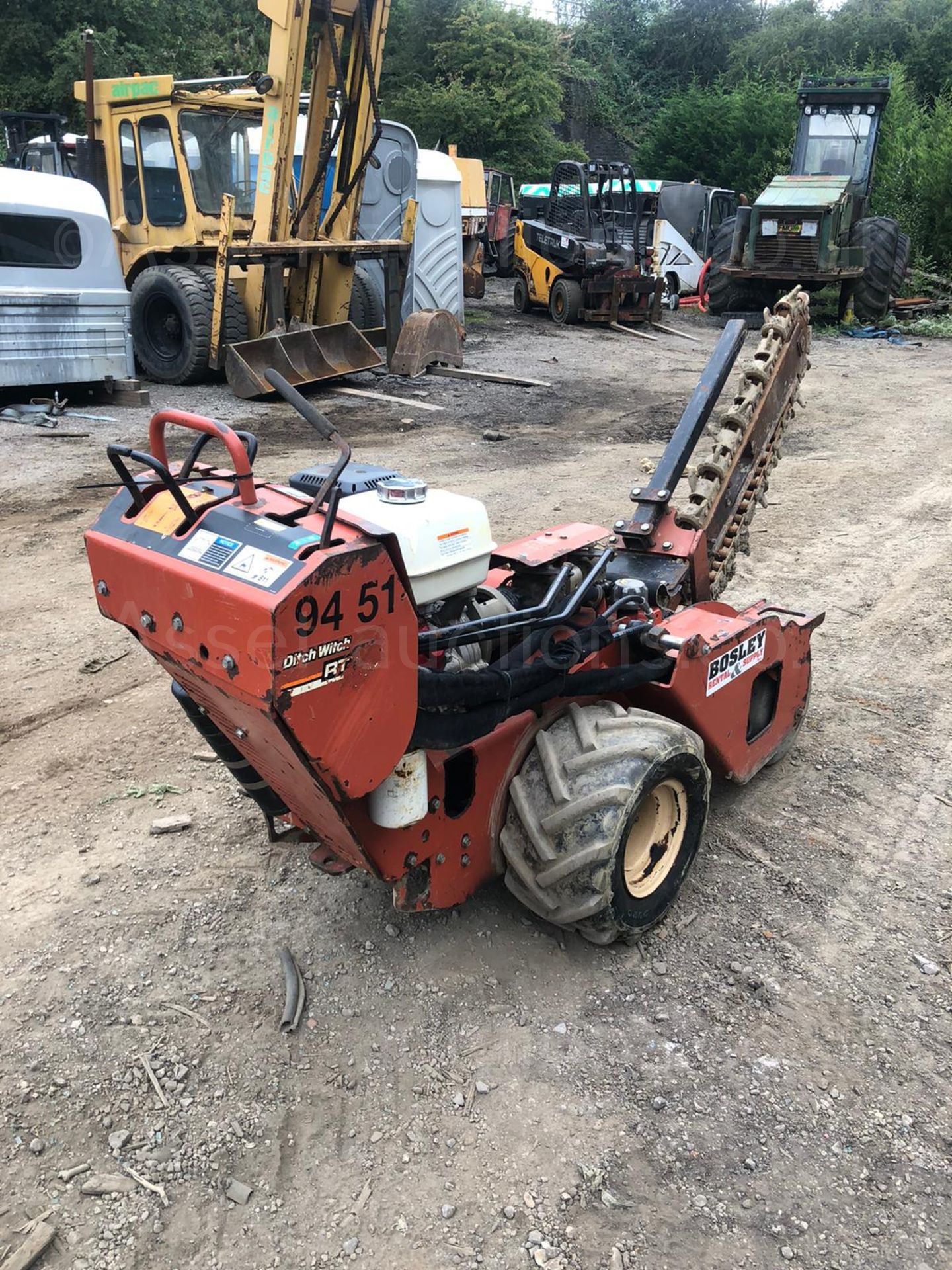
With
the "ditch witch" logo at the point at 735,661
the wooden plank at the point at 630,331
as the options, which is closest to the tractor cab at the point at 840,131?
the wooden plank at the point at 630,331

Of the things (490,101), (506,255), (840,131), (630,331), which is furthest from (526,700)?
(490,101)

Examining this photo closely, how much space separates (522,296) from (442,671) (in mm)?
16197

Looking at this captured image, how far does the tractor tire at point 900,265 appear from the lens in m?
16.3

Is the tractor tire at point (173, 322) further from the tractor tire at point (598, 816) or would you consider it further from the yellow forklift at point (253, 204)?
the tractor tire at point (598, 816)

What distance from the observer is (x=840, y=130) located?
17.0m

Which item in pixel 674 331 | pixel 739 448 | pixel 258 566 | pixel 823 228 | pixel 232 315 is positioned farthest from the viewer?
pixel 674 331

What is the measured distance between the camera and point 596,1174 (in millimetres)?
2209

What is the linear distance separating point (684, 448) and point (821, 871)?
158cm

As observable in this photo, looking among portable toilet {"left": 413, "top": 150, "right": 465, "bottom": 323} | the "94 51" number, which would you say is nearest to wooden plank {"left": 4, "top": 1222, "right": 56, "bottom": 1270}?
the "94 51" number

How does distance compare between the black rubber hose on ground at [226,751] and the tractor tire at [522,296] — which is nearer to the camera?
the black rubber hose on ground at [226,751]

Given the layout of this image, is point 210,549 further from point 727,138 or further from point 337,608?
point 727,138

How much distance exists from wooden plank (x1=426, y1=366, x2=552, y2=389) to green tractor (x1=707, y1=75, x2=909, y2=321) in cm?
636

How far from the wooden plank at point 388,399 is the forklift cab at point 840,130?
10.1 metres

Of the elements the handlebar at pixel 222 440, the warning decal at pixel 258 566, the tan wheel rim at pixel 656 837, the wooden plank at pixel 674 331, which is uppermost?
the handlebar at pixel 222 440
